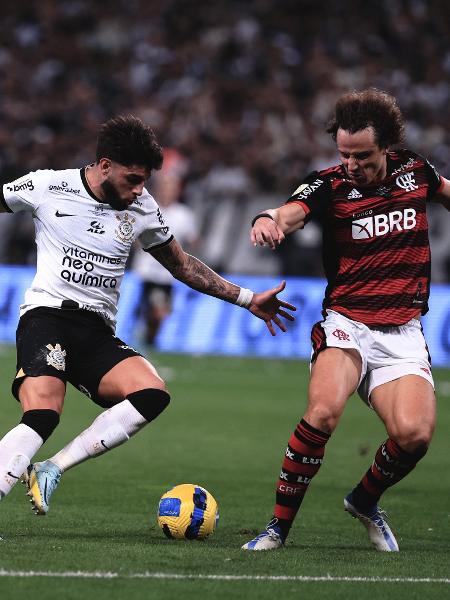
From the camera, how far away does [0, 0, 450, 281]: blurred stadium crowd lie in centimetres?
Answer: 2248

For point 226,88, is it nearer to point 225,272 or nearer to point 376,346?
point 225,272

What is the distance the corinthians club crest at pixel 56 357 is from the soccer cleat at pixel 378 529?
177 centimetres

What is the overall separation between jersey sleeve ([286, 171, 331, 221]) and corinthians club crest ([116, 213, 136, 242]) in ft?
2.91

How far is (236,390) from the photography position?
1479 cm

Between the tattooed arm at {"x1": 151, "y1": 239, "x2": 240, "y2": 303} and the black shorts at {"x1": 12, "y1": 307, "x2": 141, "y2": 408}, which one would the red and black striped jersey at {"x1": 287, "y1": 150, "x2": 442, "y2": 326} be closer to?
the tattooed arm at {"x1": 151, "y1": 239, "x2": 240, "y2": 303}

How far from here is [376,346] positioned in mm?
6426

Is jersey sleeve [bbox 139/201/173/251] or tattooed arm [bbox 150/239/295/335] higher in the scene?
jersey sleeve [bbox 139/201/173/251]

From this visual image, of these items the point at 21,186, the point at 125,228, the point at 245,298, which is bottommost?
the point at 245,298

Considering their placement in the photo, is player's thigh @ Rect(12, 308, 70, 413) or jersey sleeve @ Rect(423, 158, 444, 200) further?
jersey sleeve @ Rect(423, 158, 444, 200)

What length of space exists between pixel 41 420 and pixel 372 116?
91.4 inches

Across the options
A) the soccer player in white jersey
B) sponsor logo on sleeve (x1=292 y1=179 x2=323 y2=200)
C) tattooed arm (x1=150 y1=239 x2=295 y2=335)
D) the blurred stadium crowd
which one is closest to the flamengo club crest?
sponsor logo on sleeve (x1=292 y1=179 x2=323 y2=200)

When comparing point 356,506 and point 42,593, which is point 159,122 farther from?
point 42,593

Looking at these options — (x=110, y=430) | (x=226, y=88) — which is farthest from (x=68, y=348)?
(x=226, y=88)

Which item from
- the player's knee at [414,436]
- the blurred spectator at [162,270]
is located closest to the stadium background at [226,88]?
the blurred spectator at [162,270]
